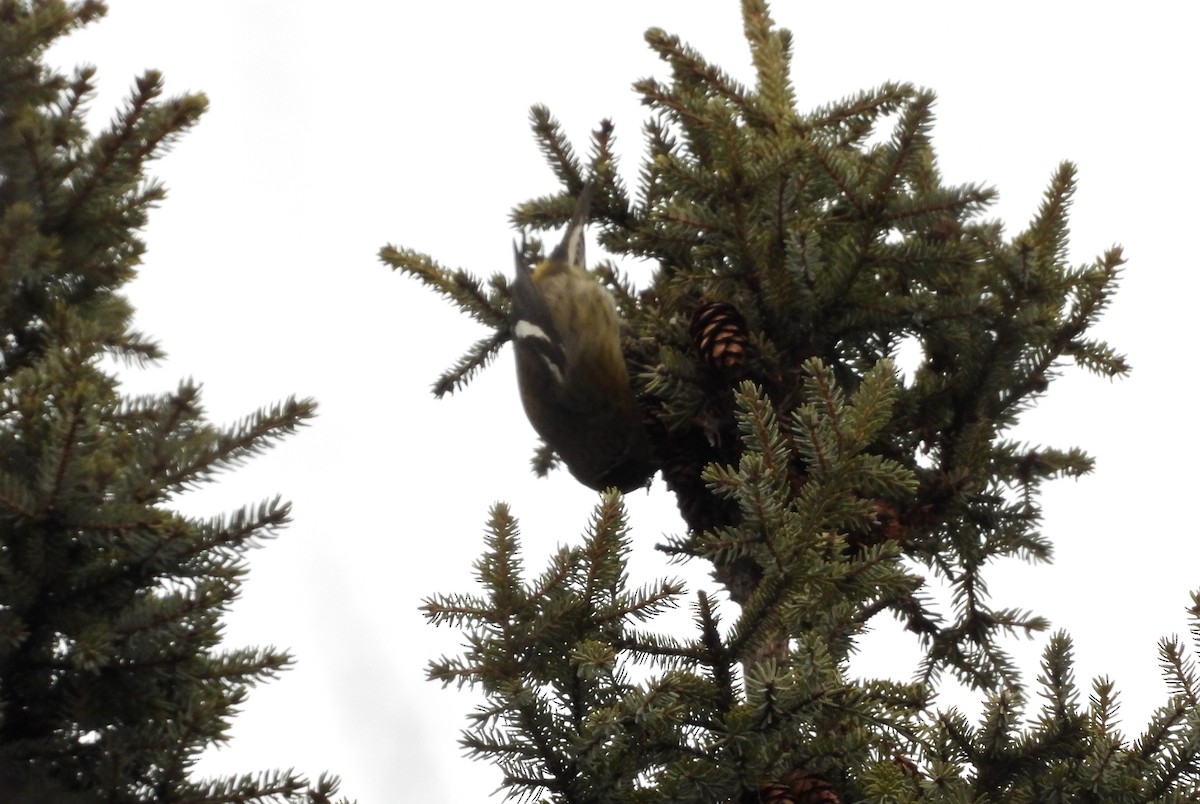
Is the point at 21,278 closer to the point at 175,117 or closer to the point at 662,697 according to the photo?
the point at 175,117

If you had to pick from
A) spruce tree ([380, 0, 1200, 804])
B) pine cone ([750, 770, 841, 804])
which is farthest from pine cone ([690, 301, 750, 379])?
pine cone ([750, 770, 841, 804])

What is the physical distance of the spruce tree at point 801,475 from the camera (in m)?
2.17

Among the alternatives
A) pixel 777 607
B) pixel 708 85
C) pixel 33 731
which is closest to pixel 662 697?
pixel 777 607

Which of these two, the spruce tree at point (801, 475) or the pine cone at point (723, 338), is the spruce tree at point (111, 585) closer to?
the spruce tree at point (801, 475)

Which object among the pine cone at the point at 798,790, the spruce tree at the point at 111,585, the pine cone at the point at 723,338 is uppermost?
the pine cone at the point at 723,338

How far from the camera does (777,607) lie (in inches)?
85.8

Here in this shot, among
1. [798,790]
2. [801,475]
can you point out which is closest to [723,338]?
[801,475]

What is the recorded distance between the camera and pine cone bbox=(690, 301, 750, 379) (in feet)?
10.3

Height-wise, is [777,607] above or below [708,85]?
below

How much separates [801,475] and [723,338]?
1.33 feet

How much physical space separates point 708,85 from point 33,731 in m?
2.60

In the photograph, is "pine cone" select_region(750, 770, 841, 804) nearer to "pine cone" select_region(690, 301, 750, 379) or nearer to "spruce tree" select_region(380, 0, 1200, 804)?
"spruce tree" select_region(380, 0, 1200, 804)

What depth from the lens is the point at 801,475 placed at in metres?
3.04

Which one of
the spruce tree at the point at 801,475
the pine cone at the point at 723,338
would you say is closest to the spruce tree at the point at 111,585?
the spruce tree at the point at 801,475
